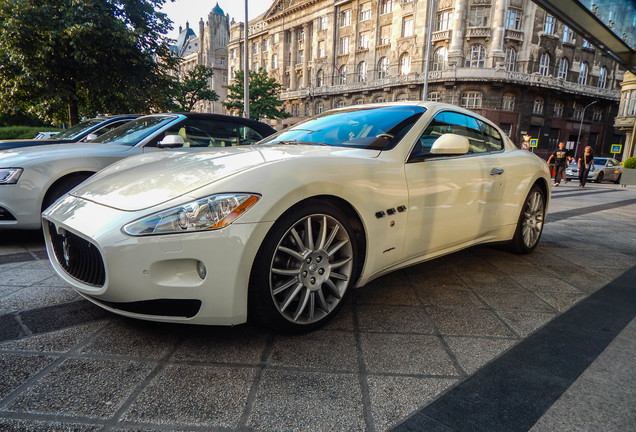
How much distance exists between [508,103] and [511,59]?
13.6 feet

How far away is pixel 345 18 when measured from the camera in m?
45.6

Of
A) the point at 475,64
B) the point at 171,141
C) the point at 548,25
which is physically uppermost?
the point at 548,25

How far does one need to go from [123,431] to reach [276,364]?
71 centimetres

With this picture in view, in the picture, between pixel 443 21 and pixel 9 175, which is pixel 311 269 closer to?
pixel 9 175

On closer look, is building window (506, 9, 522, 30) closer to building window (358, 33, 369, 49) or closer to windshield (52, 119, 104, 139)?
building window (358, 33, 369, 49)

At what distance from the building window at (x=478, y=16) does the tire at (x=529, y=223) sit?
3672 cm

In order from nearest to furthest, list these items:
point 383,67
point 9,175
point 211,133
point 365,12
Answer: point 9,175
point 211,133
point 383,67
point 365,12

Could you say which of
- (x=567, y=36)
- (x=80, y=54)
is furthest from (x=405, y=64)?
(x=80, y=54)

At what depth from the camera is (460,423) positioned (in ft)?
4.96

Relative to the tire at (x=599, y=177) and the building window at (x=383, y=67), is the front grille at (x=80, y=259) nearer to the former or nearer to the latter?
the tire at (x=599, y=177)

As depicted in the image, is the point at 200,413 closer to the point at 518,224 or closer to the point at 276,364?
the point at 276,364

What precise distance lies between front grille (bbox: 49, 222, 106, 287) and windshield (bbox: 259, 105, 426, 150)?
165 cm

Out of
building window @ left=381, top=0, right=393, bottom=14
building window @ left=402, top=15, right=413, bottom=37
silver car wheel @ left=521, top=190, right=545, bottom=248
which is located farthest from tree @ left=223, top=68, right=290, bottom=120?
silver car wheel @ left=521, top=190, right=545, bottom=248

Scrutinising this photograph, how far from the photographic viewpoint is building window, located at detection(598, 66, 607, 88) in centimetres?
4091
